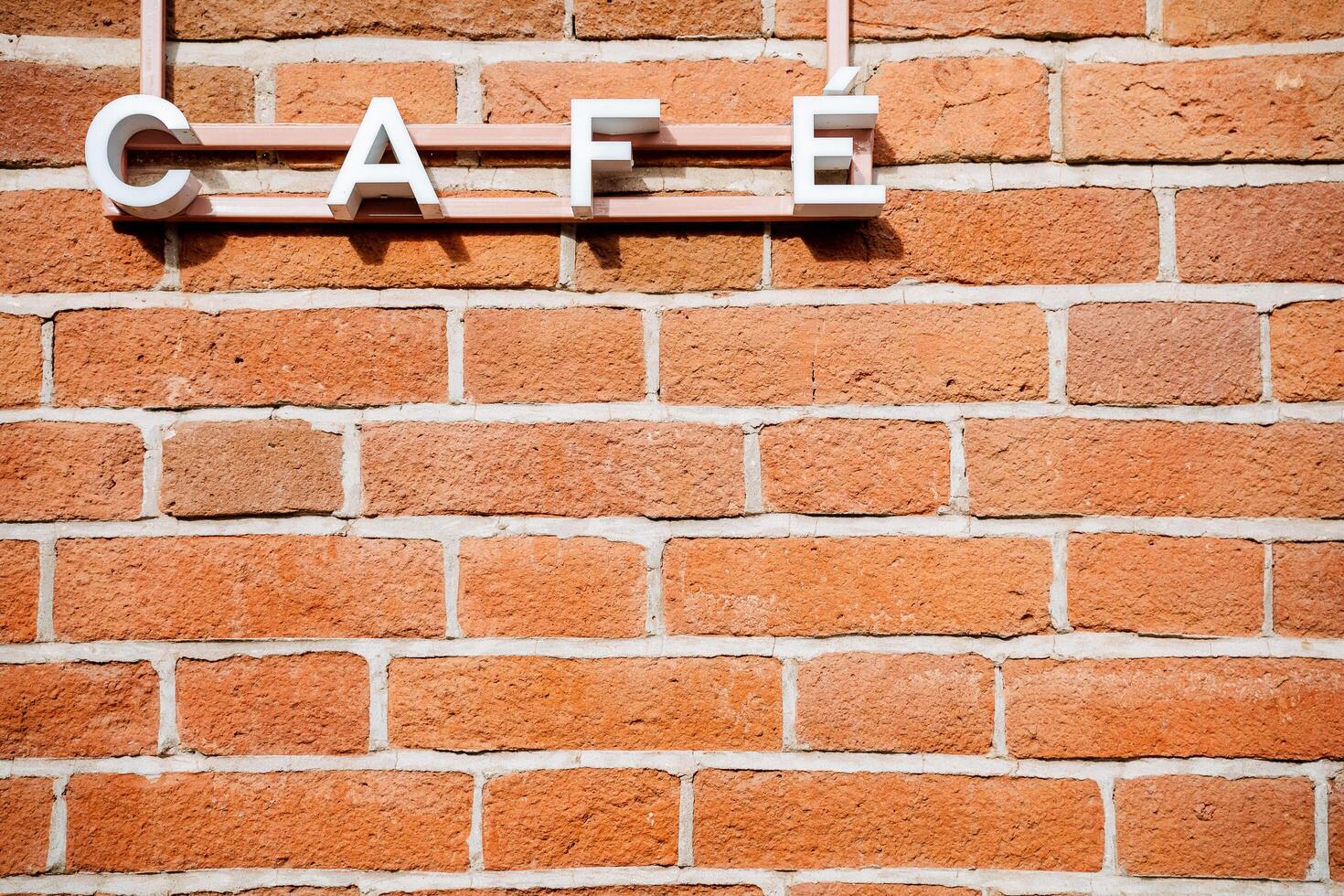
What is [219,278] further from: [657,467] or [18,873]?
[18,873]

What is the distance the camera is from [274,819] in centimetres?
85

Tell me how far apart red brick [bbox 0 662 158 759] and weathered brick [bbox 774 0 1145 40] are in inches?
36.6

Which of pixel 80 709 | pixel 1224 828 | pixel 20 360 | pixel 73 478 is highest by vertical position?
pixel 20 360

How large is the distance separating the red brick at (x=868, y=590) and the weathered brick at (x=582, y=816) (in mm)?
165

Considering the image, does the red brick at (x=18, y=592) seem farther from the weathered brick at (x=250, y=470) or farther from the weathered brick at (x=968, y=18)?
the weathered brick at (x=968, y=18)

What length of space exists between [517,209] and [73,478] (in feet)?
1.70

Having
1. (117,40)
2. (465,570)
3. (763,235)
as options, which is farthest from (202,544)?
(763,235)

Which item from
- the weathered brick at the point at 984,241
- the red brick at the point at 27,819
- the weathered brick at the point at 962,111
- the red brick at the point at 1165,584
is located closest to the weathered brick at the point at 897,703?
the red brick at the point at 1165,584

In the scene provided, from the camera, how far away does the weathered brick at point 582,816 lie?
0.85 meters

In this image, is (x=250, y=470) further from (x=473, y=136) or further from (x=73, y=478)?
(x=473, y=136)

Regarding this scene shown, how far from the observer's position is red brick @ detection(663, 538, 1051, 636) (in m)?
0.85

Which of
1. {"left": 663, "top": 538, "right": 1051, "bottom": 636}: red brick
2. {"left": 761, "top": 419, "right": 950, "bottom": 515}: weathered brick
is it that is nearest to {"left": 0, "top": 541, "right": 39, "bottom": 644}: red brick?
{"left": 663, "top": 538, "right": 1051, "bottom": 636}: red brick

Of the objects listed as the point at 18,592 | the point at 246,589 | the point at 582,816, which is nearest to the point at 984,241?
the point at 582,816

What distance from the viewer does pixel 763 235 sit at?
87 centimetres
